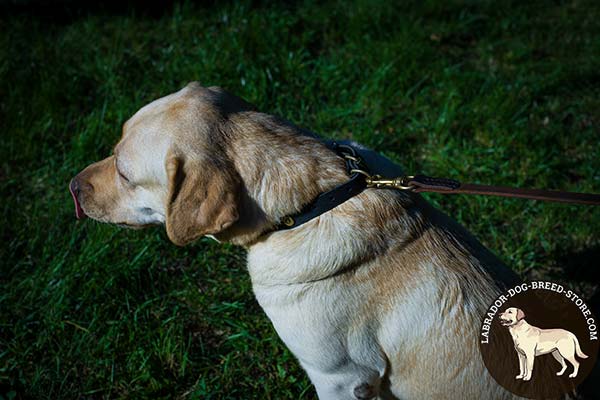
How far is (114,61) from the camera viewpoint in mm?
5355

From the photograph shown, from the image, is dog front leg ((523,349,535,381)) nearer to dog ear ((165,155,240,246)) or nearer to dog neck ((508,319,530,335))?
dog neck ((508,319,530,335))

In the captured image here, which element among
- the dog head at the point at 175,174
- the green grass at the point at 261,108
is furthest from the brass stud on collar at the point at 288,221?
the green grass at the point at 261,108

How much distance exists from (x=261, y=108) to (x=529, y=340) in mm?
3253

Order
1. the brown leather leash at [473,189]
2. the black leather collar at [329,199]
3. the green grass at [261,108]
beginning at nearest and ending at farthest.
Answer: the brown leather leash at [473,189]
the black leather collar at [329,199]
the green grass at [261,108]

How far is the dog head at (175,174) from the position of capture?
248 centimetres

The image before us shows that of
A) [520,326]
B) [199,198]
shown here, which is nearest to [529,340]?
[520,326]

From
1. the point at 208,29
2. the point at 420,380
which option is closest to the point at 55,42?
the point at 208,29

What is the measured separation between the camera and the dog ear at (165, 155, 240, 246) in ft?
8.03

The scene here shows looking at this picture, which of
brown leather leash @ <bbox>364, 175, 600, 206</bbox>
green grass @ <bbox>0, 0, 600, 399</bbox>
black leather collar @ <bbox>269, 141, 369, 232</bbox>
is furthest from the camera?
green grass @ <bbox>0, 0, 600, 399</bbox>

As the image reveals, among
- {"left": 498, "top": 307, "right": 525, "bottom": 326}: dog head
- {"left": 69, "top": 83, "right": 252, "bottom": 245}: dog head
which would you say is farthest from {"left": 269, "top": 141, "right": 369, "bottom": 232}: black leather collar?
{"left": 498, "top": 307, "right": 525, "bottom": 326}: dog head

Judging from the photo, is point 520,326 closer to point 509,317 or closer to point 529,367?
point 509,317

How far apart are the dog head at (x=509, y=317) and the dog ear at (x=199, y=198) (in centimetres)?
126

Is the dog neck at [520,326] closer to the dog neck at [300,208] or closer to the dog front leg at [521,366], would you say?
the dog front leg at [521,366]

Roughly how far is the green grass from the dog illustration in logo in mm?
1383
